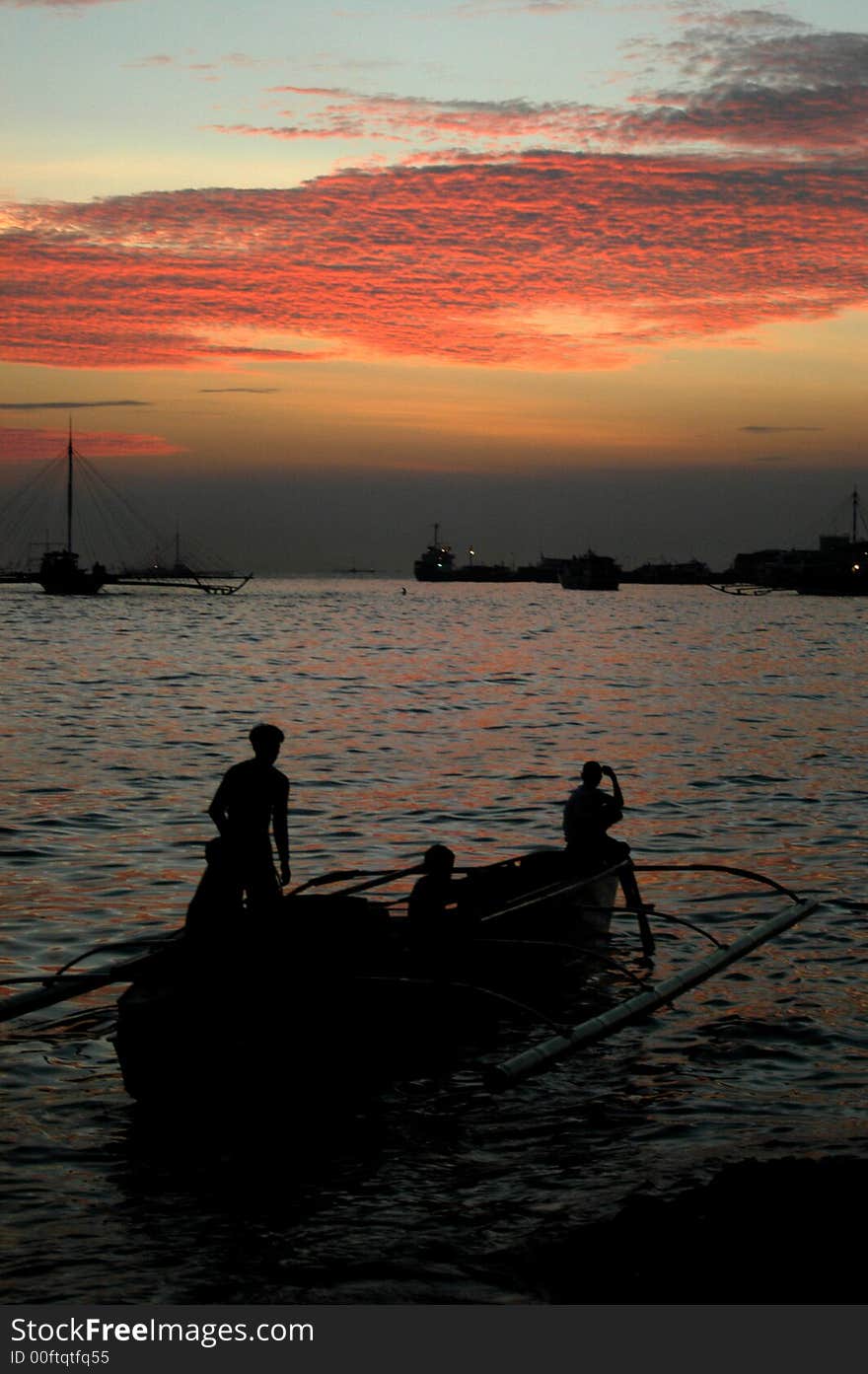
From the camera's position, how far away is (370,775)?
3575cm

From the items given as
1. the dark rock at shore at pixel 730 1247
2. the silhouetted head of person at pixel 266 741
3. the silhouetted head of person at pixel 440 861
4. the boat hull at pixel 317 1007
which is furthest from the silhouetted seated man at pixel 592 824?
the dark rock at shore at pixel 730 1247

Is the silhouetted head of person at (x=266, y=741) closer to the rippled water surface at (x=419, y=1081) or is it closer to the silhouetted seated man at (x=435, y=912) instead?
the silhouetted seated man at (x=435, y=912)

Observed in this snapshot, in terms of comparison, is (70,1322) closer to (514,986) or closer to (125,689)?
(514,986)

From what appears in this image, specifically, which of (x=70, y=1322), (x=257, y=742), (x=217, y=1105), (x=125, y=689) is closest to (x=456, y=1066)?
(x=217, y=1105)

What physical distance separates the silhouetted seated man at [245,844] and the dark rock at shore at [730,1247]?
430 centimetres

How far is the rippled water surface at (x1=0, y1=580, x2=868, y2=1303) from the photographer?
9.98m

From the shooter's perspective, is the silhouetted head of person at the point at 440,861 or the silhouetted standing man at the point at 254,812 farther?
the silhouetted head of person at the point at 440,861

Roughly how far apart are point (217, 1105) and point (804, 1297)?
542 centimetres

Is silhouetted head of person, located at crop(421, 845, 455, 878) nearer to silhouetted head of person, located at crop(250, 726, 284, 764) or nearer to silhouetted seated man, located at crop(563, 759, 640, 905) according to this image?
silhouetted head of person, located at crop(250, 726, 284, 764)

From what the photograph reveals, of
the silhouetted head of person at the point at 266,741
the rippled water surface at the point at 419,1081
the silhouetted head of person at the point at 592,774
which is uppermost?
the silhouetted head of person at the point at 266,741

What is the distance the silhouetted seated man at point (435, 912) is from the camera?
45.1ft

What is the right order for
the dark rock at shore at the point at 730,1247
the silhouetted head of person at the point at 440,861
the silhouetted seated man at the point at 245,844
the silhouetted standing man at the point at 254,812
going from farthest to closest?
the silhouetted head of person at the point at 440,861, the silhouetted standing man at the point at 254,812, the silhouetted seated man at the point at 245,844, the dark rock at shore at the point at 730,1247

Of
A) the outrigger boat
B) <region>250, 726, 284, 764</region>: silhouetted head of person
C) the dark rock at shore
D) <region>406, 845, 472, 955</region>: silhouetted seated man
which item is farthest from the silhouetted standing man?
the dark rock at shore

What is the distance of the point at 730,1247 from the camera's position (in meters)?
8.27
